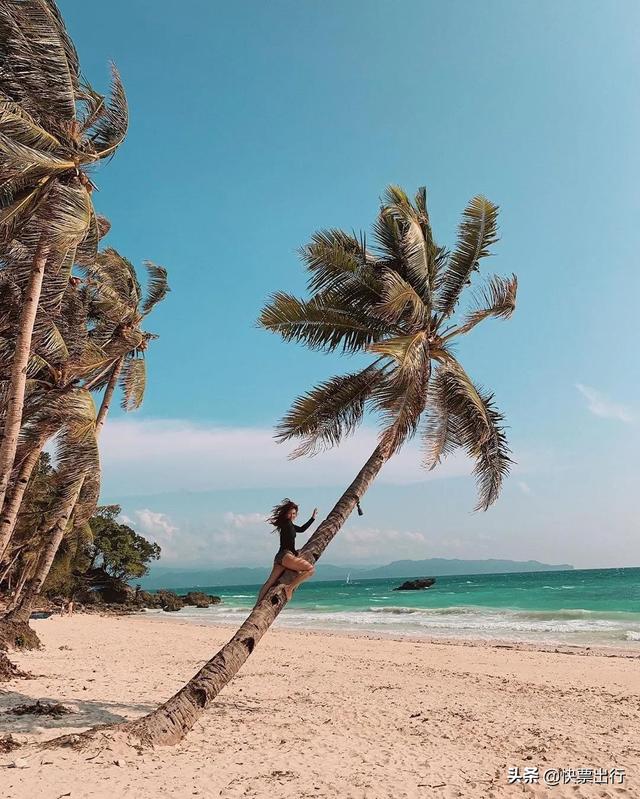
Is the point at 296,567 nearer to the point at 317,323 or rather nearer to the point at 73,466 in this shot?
the point at 317,323

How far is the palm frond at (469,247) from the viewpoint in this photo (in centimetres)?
960

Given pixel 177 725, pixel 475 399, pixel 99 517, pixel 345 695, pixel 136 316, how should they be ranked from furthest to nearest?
pixel 99 517 → pixel 136 316 → pixel 345 695 → pixel 475 399 → pixel 177 725

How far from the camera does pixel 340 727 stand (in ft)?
26.3

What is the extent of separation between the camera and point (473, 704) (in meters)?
10.1

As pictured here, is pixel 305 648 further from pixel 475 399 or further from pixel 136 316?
pixel 475 399

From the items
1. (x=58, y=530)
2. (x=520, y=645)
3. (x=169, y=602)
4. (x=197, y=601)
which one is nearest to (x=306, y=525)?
(x=58, y=530)

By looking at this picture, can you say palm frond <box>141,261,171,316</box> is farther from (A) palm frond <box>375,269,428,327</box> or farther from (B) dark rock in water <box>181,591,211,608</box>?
(B) dark rock in water <box>181,591,211,608</box>

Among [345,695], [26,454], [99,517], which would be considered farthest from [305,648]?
[99,517]

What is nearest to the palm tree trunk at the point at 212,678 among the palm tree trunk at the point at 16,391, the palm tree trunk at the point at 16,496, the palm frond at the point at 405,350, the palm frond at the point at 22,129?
the palm frond at the point at 405,350

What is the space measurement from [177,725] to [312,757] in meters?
1.59

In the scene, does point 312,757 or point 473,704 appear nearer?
point 312,757

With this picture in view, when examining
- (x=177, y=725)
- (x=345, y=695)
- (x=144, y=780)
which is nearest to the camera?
(x=144, y=780)

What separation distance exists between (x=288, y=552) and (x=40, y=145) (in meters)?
6.23

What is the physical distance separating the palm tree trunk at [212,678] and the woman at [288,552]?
0.09 m
